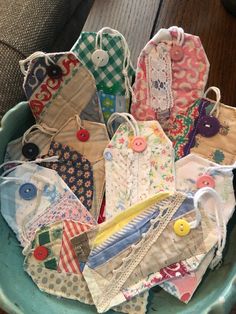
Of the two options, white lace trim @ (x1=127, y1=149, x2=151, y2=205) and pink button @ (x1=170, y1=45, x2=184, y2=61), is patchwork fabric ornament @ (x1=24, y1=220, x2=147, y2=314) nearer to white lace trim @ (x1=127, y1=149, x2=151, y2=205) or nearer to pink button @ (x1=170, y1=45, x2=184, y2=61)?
white lace trim @ (x1=127, y1=149, x2=151, y2=205)

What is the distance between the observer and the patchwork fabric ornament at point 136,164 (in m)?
0.75

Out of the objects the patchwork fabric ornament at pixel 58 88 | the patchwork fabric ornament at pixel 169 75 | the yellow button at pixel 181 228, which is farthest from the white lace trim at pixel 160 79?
the yellow button at pixel 181 228

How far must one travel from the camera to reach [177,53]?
2.54 ft

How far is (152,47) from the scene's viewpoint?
78 cm

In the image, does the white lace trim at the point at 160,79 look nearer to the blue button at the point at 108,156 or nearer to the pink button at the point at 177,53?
the pink button at the point at 177,53

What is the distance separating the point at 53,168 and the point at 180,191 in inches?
9.1

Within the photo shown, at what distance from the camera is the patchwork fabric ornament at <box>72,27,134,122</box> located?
2.60 ft

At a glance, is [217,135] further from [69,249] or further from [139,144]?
[69,249]

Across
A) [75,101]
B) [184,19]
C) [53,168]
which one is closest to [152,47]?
[75,101]

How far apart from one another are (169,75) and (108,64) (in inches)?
4.4

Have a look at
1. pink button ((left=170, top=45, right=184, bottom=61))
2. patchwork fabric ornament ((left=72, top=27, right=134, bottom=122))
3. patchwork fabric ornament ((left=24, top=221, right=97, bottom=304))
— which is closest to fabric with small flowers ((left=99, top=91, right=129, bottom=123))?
patchwork fabric ornament ((left=72, top=27, right=134, bottom=122))

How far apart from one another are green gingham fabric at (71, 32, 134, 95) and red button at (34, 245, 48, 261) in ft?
0.99

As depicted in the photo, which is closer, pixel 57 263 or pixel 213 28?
pixel 57 263

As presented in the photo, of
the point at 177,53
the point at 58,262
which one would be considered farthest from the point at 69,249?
the point at 177,53
